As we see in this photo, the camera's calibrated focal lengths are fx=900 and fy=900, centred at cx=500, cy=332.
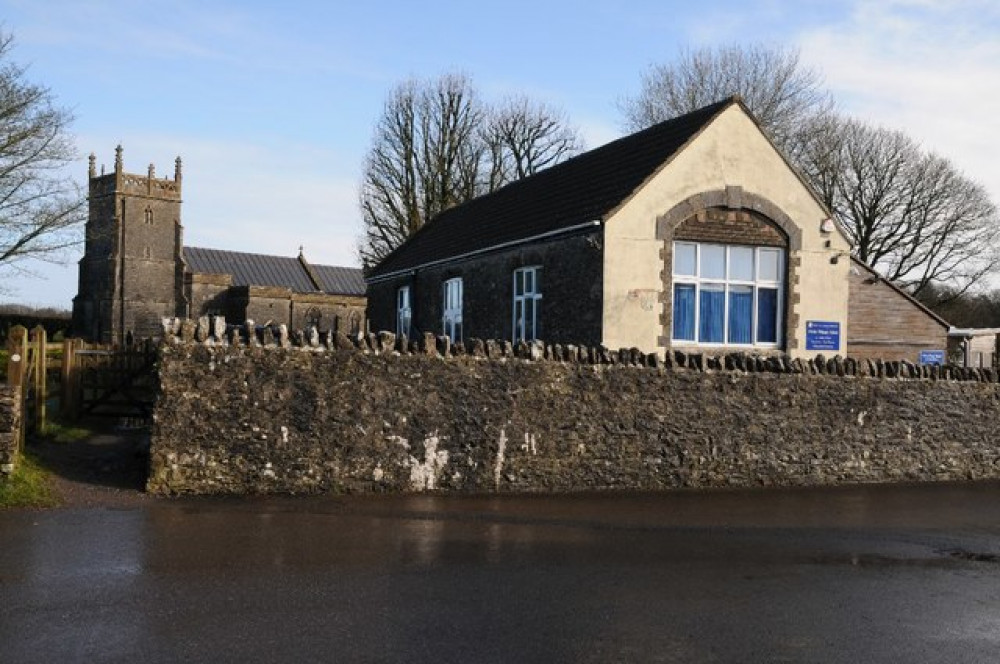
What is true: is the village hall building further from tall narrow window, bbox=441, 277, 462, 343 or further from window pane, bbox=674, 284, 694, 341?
tall narrow window, bbox=441, 277, 462, 343

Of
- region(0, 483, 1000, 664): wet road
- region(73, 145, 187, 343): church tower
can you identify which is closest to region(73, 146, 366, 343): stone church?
region(73, 145, 187, 343): church tower

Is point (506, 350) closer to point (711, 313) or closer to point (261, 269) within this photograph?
point (711, 313)

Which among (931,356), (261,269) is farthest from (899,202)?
(261,269)

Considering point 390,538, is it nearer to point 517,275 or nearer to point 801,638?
point 801,638

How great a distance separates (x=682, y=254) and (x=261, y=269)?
67.8 m

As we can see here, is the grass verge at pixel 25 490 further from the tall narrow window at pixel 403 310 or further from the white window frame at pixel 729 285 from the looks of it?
the tall narrow window at pixel 403 310

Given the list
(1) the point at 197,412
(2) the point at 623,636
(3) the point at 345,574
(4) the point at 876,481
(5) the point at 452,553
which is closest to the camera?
(2) the point at 623,636

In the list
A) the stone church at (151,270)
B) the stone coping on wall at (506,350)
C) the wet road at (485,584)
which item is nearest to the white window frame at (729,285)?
the stone coping on wall at (506,350)

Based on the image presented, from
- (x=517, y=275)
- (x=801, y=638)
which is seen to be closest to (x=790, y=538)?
(x=801, y=638)

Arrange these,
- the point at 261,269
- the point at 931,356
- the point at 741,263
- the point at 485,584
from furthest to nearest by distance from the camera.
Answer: the point at 261,269, the point at 931,356, the point at 741,263, the point at 485,584

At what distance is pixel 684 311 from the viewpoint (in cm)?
1808

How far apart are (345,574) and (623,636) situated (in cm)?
268

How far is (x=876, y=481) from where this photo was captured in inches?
608

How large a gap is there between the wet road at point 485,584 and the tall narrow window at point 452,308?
11.3 metres
